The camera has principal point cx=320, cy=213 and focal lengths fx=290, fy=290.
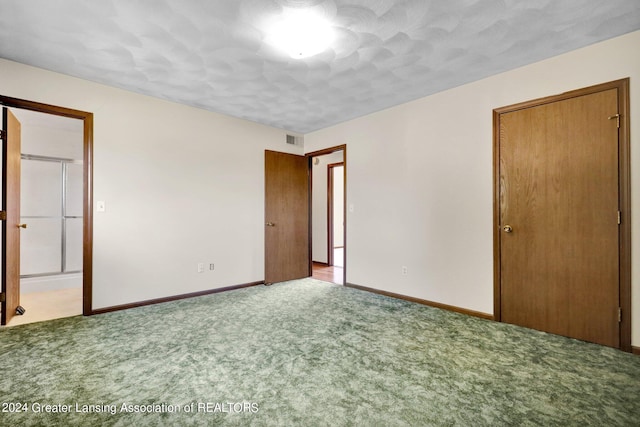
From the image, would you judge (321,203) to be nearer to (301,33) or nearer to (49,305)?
(301,33)

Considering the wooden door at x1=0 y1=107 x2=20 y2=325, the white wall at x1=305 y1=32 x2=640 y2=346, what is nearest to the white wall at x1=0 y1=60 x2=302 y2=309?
the wooden door at x1=0 y1=107 x2=20 y2=325

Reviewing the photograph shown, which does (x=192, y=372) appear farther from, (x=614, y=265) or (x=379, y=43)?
(x=614, y=265)

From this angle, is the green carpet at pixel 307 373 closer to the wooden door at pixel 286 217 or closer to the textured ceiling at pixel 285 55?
the wooden door at pixel 286 217

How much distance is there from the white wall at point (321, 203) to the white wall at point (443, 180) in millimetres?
2024

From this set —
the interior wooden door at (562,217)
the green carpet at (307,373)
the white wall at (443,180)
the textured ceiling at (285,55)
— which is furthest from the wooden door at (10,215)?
the interior wooden door at (562,217)

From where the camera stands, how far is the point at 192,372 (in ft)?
6.51

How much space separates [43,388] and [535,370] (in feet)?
10.5

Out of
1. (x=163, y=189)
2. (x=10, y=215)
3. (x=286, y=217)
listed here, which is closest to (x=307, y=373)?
(x=163, y=189)

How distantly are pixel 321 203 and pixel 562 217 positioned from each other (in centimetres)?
447

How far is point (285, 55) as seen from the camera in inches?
102

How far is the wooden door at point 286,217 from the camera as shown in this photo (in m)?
4.57

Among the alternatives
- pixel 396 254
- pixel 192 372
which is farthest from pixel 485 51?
pixel 192 372

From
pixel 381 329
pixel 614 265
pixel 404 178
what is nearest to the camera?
pixel 614 265

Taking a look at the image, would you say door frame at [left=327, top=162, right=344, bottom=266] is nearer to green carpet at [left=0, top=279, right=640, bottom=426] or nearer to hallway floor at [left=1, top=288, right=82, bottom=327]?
green carpet at [left=0, top=279, right=640, bottom=426]
